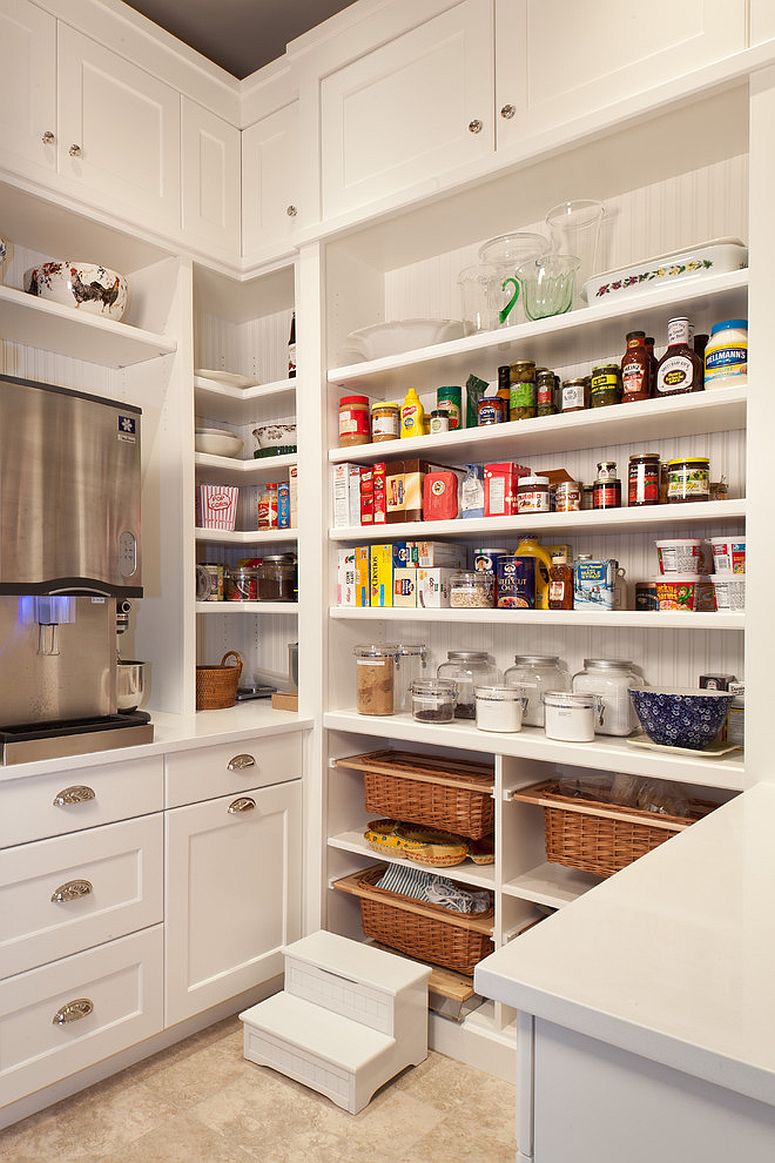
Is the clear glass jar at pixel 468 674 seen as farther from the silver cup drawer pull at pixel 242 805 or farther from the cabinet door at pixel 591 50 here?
the cabinet door at pixel 591 50

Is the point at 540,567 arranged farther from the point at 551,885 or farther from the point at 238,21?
the point at 238,21

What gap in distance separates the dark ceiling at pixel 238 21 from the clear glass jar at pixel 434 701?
2.15 meters

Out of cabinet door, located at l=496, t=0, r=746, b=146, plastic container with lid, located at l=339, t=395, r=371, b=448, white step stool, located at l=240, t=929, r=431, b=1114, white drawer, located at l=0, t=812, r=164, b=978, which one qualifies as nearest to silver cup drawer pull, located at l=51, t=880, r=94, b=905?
white drawer, located at l=0, t=812, r=164, b=978

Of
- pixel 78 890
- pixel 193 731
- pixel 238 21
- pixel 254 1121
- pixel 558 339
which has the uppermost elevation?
pixel 238 21

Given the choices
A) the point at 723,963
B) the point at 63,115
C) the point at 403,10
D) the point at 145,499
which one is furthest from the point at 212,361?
the point at 723,963

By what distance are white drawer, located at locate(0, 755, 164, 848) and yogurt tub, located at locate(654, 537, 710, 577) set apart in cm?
134

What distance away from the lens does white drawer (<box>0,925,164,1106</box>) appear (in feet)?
5.80

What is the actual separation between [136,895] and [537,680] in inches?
45.9

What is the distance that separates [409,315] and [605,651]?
125cm

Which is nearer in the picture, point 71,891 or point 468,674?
point 71,891

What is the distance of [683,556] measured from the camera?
1.85 meters

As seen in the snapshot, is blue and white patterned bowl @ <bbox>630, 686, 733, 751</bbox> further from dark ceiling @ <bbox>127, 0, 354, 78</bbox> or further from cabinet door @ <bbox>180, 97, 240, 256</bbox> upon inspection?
dark ceiling @ <bbox>127, 0, 354, 78</bbox>

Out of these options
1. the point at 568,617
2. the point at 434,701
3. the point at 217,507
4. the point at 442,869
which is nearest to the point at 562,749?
the point at 568,617

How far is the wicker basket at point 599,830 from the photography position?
6.01ft
